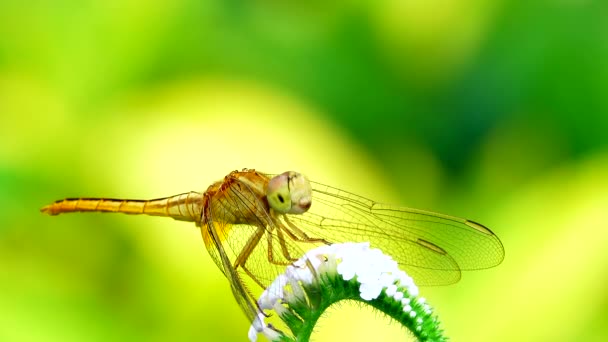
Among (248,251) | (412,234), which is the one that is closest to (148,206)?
(248,251)

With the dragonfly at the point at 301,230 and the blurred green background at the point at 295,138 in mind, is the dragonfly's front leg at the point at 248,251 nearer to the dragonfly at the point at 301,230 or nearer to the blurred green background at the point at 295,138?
the dragonfly at the point at 301,230

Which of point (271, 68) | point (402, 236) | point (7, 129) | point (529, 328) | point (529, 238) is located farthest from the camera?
point (271, 68)

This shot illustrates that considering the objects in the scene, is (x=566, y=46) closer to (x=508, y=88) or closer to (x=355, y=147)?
(x=508, y=88)

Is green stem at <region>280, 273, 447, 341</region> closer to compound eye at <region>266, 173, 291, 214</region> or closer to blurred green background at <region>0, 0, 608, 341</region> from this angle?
compound eye at <region>266, 173, 291, 214</region>

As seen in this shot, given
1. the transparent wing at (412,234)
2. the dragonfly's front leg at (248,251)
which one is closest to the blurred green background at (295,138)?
the transparent wing at (412,234)

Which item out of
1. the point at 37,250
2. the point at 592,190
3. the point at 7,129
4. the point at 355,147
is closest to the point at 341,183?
the point at 355,147

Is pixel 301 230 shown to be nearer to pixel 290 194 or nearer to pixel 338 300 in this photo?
pixel 290 194
